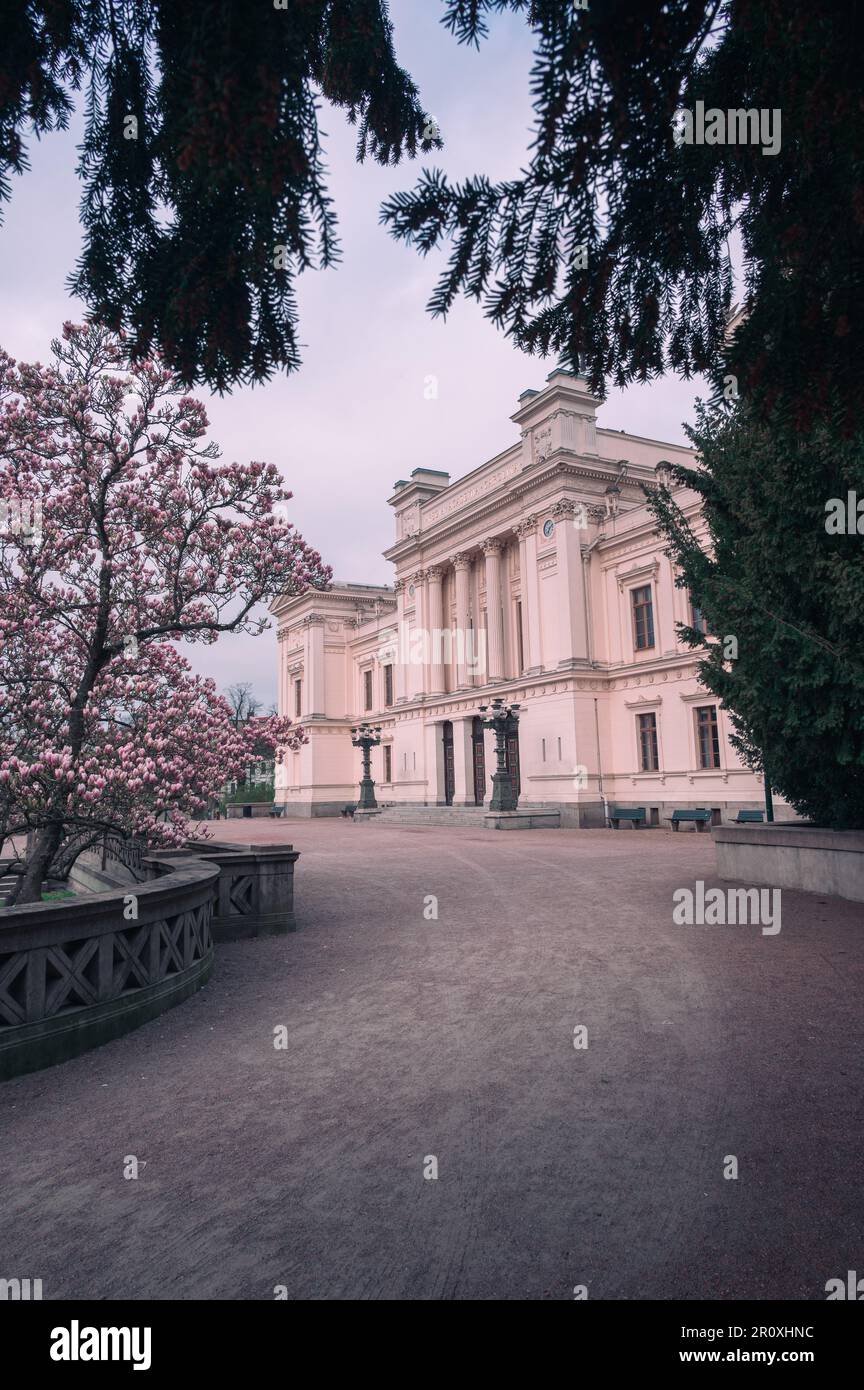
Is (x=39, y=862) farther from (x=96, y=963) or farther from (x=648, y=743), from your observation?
(x=648, y=743)

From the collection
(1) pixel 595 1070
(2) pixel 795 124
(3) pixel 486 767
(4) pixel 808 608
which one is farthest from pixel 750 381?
(3) pixel 486 767

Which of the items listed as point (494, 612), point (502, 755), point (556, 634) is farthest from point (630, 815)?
point (494, 612)

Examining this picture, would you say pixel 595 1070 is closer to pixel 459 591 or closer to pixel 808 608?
pixel 808 608

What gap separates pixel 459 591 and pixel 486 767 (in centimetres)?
944

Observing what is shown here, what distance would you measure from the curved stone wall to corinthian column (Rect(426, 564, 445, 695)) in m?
36.8

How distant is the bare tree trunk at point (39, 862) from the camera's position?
26.0 feet

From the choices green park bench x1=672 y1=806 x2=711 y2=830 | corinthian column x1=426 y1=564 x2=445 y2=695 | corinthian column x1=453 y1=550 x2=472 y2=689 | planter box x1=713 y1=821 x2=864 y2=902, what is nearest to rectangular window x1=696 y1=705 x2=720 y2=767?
green park bench x1=672 y1=806 x2=711 y2=830

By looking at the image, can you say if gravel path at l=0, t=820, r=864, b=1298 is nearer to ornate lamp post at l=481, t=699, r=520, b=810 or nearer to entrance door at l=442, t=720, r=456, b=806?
ornate lamp post at l=481, t=699, r=520, b=810

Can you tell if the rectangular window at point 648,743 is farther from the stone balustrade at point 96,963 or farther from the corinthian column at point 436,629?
the stone balustrade at point 96,963

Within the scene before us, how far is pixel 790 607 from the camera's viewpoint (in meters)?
10.8

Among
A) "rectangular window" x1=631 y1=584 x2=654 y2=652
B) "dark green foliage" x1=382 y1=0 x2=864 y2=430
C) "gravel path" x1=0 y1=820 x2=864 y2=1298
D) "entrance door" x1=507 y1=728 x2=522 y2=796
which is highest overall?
"rectangular window" x1=631 y1=584 x2=654 y2=652

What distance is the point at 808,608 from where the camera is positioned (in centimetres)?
1068

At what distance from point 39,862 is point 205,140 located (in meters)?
7.44

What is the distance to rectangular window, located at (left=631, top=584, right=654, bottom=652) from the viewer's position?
32969 millimetres
